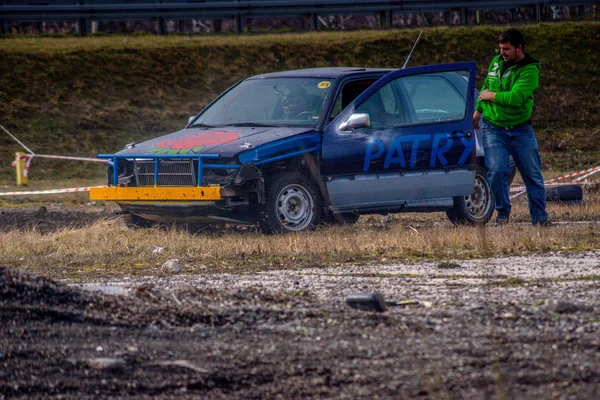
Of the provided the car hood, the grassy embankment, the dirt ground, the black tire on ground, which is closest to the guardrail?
the grassy embankment

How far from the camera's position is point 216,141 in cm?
1095

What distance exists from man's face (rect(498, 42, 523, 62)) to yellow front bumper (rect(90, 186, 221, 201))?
304cm

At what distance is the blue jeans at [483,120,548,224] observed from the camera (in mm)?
11039

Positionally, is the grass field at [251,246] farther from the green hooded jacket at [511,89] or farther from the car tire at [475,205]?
the green hooded jacket at [511,89]

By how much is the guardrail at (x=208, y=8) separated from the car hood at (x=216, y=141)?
40.2 feet

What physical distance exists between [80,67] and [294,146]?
1282cm

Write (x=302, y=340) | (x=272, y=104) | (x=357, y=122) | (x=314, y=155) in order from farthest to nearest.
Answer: (x=272, y=104)
(x=314, y=155)
(x=357, y=122)
(x=302, y=340)

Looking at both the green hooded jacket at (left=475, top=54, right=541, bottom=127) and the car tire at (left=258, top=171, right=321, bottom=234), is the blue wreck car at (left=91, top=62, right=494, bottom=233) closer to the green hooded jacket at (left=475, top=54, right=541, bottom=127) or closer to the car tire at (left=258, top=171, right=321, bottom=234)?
the car tire at (left=258, top=171, right=321, bottom=234)

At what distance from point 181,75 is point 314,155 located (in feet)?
40.7

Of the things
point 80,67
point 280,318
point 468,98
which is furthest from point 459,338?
point 80,67

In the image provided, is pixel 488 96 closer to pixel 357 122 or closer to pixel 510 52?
pixel 510 52

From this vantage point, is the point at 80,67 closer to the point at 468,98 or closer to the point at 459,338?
the point at 468,98

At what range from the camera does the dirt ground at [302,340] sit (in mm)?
4648

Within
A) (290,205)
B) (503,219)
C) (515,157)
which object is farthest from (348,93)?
(503,219)
